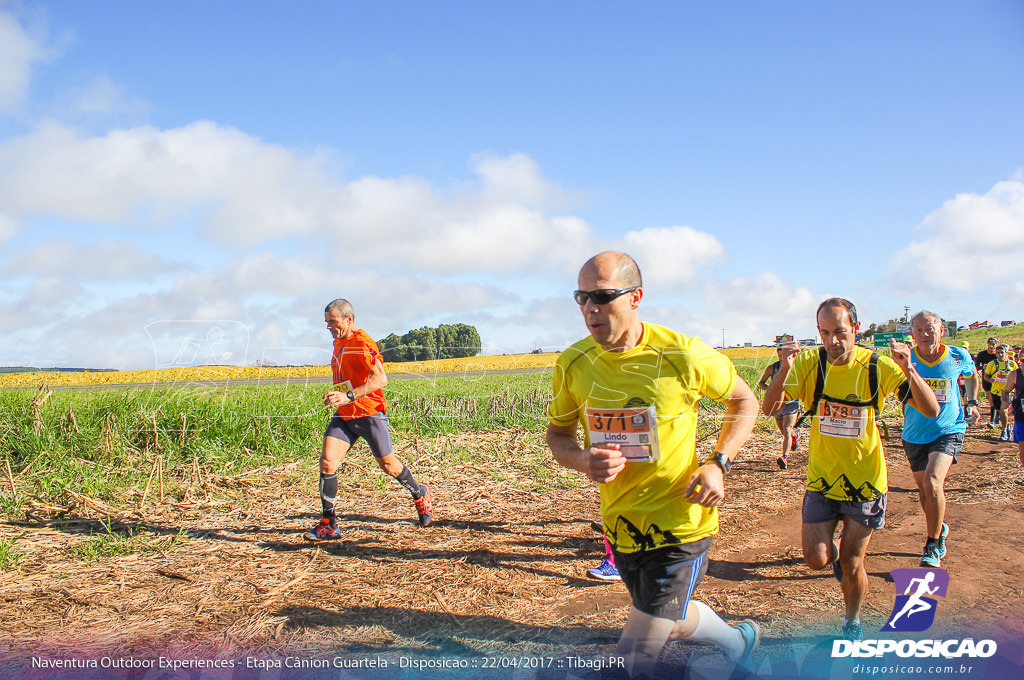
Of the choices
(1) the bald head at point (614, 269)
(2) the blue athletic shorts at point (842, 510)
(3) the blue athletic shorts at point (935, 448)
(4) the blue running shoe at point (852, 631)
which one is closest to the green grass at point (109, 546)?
(1) the bald head at point (614, 269)

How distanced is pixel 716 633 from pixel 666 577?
47cm

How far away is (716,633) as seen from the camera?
120 inches

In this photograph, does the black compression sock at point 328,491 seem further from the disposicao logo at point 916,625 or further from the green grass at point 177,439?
the disposicao logo at point 916,625

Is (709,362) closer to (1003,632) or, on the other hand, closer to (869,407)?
(869,407)

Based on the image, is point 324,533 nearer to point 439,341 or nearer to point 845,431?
point 845,431

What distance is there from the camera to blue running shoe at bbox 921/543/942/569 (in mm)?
5254

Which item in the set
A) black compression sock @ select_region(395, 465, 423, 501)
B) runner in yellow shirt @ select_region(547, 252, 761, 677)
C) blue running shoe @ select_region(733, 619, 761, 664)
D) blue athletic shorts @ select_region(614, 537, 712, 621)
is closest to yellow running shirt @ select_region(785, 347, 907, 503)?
blue running shoe @ select_region(733, 619, 761, 664)

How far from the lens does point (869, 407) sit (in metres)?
4.11

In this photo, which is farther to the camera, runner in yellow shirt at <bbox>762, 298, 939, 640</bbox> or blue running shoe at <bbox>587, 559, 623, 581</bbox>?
blue running shoe at <bbox>587, 559, 623, 581</bbox>

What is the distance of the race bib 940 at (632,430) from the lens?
2.96 m

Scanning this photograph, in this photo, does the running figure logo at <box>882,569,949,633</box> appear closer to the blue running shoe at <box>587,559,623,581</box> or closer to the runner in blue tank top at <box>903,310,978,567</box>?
the runner in blue tank top at <box>903,310,978,567</box>

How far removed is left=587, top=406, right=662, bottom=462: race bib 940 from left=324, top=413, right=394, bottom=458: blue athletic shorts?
12.7 ft

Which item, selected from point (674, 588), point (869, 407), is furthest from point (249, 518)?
point (869, 407)

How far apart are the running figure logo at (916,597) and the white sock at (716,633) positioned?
1.82 metres
